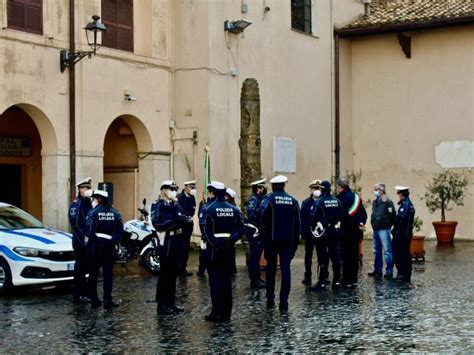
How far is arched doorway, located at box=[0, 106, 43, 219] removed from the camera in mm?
22938

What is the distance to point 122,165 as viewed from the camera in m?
24.6

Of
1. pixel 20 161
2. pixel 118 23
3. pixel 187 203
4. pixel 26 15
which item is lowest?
pixel 187 203

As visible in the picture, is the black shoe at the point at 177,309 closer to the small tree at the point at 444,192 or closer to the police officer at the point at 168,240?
the police officer at the point at 168,240

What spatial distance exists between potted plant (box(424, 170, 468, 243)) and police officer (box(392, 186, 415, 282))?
1071 centimetres

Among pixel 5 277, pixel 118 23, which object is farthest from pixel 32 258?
pixel 118 23

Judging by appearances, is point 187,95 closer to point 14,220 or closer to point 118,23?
point 118,23

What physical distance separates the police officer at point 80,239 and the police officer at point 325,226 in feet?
11.7

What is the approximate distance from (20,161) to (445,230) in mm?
12088

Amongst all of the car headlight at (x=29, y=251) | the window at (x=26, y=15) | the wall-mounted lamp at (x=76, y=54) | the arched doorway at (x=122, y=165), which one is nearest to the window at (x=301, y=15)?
the arched doorway at (x=122, y=165)

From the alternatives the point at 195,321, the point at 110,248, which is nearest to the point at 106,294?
the point at 110,248

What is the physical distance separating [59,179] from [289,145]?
8.68 meters

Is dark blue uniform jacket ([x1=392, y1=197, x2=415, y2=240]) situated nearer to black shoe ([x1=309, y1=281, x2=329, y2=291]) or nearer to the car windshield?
black shoe ([x1=309, y1=281, x2=329, y2=291])

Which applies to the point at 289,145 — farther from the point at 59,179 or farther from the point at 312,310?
the point at 312,310

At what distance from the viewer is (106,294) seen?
1241cm
